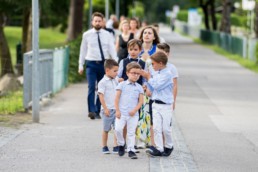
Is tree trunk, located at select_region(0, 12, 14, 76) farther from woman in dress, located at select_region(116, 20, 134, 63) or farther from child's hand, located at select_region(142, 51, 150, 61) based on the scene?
child's hand, located at select_region(142, 51, 150, 61)

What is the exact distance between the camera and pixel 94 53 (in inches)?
558

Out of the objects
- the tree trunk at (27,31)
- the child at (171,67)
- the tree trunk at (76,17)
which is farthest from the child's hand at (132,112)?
the tree trunk at (76,17)

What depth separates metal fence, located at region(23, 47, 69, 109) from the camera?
14.7 m

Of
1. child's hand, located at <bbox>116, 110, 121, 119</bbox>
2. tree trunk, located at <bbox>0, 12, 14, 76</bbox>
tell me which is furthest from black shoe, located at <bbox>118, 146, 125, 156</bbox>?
tree trunk, located at <bbox>0, 12, 14, 76</bbox>

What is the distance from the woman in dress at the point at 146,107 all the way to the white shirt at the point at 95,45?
9.24 ft

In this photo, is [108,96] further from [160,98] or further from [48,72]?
[48,72]

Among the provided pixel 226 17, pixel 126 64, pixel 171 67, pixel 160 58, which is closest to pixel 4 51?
pixel 126 64

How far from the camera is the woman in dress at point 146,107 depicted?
10.6 m

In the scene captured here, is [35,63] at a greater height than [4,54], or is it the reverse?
[35,63]

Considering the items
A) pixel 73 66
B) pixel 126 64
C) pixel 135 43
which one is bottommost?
pixel 73 66

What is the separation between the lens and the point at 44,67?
17.0 meters

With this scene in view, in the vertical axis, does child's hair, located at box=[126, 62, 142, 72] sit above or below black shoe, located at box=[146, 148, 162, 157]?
above

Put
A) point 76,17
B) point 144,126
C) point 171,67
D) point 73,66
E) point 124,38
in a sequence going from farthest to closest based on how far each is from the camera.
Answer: point 76,17 → point 73,66 → point 124,38 → point 144,126 → point 171,67

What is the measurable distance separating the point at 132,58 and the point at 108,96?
0.62 metres
